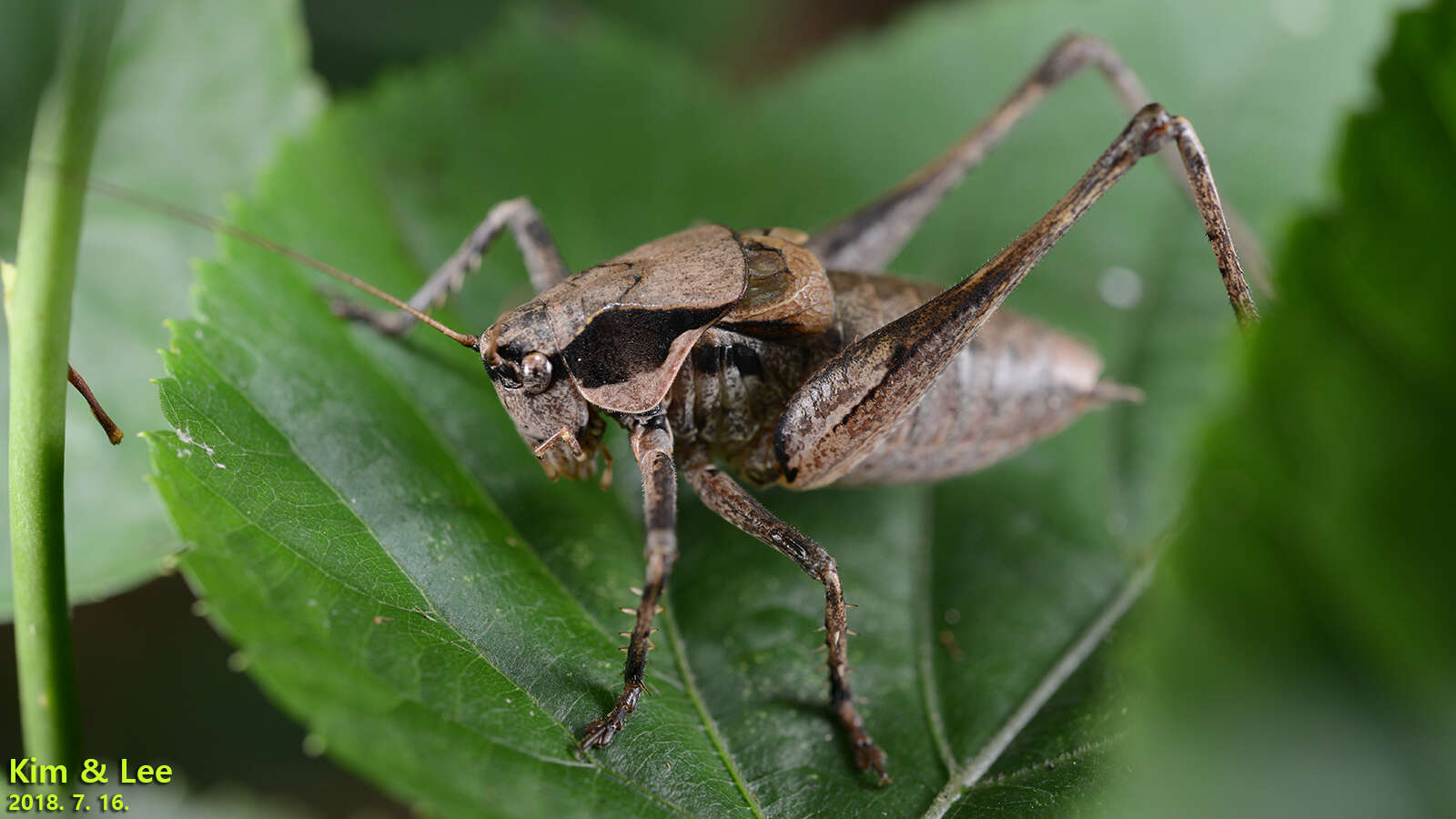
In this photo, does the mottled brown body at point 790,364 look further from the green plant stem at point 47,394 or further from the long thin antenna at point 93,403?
the green plant stem at point 47,394

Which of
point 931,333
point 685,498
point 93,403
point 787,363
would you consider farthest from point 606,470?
point 93,403

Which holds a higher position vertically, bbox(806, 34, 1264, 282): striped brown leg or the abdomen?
bbox(806, 34, 1264, 282): striped brown leg

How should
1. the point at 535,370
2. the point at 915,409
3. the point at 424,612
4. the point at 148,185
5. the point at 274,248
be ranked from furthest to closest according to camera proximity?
the point at 148,185 → the point at 915,409 → the point at 535,370 → the point at 274,248 → the point at 424,612

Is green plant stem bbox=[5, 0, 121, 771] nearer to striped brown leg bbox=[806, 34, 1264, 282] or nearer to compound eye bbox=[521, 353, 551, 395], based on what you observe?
compound eye bbox=[521, 353, 551, 395]

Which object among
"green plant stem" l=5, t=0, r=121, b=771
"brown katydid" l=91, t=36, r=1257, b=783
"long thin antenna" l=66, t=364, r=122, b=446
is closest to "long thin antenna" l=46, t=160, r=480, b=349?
"brown katydid" l=91, t=36, r=1257, b=783

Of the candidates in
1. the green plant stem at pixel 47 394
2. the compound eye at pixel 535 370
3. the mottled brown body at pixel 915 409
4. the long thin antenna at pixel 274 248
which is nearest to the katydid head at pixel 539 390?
the compound eye at pixel 535 370

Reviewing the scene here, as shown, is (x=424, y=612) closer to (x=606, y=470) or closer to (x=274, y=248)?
(x=606, y=470)
